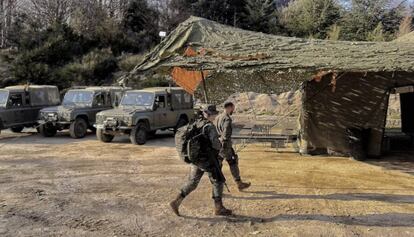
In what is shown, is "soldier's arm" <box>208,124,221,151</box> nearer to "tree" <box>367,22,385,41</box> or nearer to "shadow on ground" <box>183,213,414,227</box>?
"shadow on ground" <box>183,213,414,227</box>

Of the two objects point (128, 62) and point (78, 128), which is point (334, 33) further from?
point (78, 128)

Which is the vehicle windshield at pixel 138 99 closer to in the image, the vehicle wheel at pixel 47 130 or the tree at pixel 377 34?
the vehicle wheel at pixel 47 130

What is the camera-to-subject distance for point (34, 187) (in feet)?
30.7

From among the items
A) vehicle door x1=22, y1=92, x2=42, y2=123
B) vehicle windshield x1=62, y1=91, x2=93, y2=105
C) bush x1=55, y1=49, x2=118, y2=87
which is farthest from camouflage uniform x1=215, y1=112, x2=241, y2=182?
bush x1=55, y1=49, x2=118, y2=87

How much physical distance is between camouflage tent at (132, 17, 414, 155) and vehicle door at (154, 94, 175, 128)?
4.83 m

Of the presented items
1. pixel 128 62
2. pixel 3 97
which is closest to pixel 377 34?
pixel 128 62

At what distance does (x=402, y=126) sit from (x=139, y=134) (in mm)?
9009

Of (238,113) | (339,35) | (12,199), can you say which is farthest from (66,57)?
(12,199)

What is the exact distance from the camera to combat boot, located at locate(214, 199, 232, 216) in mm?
7398

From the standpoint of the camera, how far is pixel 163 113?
16.3 meters

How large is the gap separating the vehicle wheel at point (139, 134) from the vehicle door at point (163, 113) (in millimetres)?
565

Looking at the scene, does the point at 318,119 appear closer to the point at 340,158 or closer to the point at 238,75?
the point at 340,158

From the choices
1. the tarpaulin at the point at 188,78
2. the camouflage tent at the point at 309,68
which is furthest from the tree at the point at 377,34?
the tarpaulin at the point at 188,78

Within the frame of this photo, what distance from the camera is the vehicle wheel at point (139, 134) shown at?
15141mm
